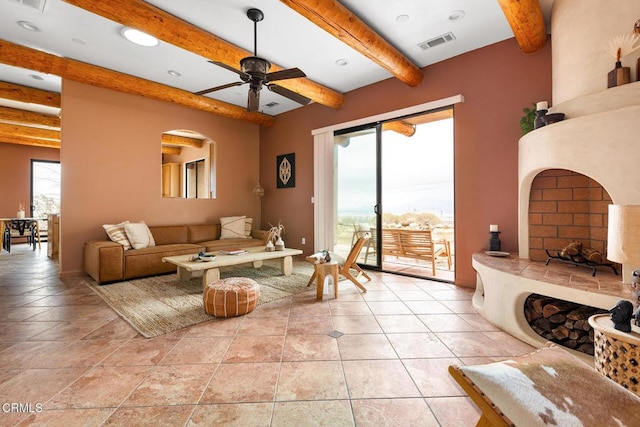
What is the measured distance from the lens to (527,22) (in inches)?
109

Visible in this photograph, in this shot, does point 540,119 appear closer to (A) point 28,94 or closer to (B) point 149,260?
(B) point 149,260

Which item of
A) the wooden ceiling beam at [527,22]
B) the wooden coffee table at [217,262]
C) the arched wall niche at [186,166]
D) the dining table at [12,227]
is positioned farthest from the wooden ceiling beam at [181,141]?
the wooden ceiling beam at [527,22]

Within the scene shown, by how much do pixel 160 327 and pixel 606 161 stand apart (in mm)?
3729

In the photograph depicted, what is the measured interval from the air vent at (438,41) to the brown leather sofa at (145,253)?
4.03 meters

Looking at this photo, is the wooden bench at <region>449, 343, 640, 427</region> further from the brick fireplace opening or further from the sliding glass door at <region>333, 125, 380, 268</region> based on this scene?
the sliding glass door at <region>333, 125, 380, 268</region>

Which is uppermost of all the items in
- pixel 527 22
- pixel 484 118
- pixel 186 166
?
pixel 527 22

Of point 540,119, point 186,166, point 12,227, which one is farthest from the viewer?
point 186,166

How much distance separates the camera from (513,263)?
110 inches

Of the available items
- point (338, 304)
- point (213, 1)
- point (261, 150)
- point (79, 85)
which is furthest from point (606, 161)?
point (79, 85)

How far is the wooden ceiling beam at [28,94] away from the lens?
183 inches

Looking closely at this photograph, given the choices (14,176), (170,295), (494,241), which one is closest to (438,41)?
(494,241)

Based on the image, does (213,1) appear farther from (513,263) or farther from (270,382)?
(513,263)

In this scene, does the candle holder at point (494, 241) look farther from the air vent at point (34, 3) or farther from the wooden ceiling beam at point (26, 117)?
the wooden ceiling beam at point (26, 117)

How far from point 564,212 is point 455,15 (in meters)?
2.28
